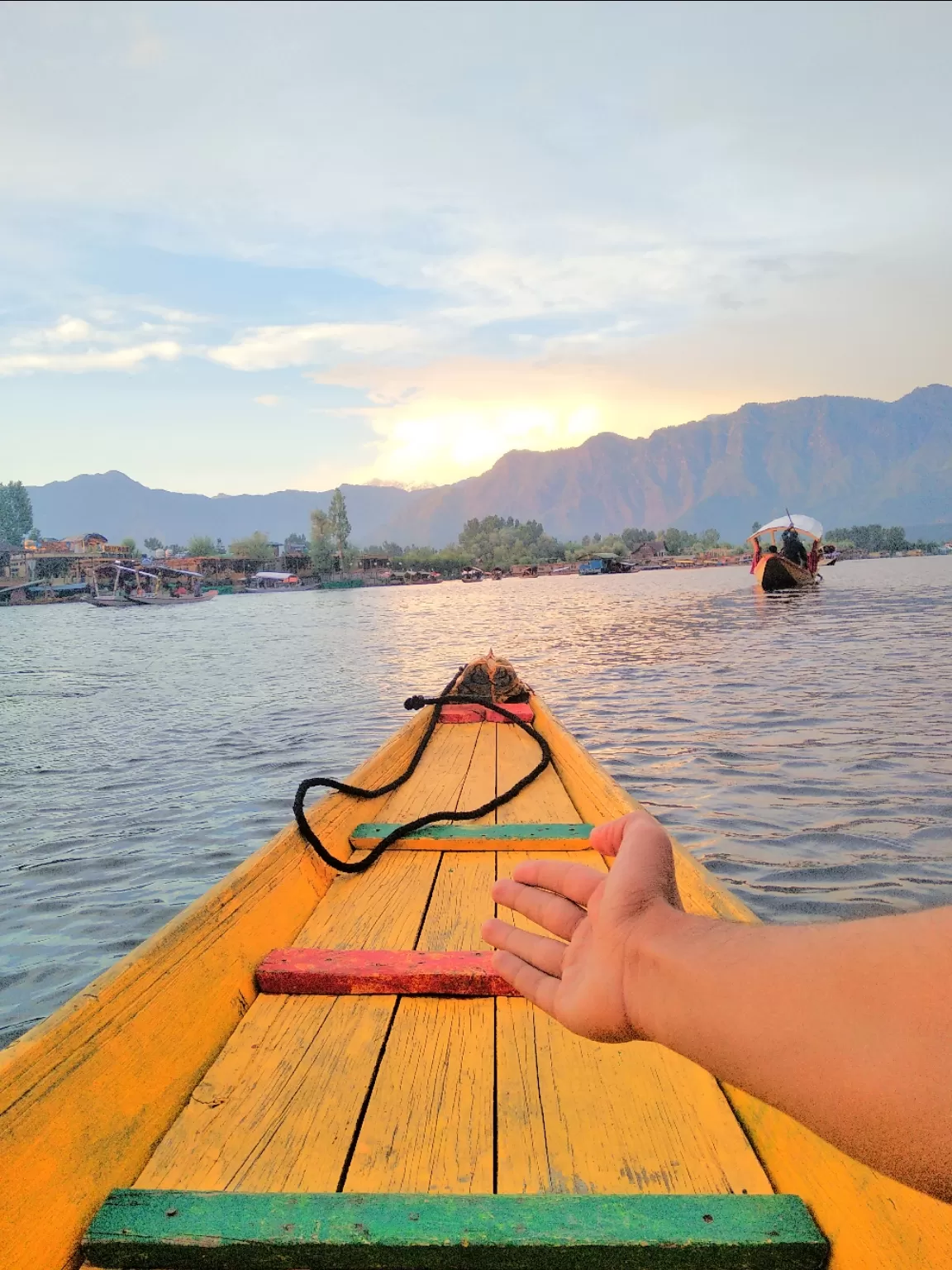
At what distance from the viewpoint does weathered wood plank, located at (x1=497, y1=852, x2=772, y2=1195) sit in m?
1.59

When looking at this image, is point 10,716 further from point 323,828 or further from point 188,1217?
point 188,1217

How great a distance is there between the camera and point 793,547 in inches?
1663

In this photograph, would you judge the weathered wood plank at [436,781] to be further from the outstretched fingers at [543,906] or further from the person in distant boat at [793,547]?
the person in distant boat at [793,547]

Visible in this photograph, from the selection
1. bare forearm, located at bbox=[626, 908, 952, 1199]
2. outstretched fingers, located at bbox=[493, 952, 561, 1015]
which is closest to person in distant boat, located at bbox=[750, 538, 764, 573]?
outstretched fingers, located at bbox=[493, 952, 561, 1015]

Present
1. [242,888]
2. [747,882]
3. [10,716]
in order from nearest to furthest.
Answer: [242,888]
[747,882]
[10,716]

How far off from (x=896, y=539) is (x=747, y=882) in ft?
518

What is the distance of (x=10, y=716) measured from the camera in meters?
14.8

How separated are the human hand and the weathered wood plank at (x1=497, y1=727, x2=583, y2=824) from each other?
244 cm

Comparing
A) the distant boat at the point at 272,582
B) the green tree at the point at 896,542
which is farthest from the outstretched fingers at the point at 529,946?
the green tree at the point at 896,542

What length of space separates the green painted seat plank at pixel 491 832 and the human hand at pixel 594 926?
2104mm

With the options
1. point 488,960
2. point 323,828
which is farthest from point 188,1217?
point 323,828

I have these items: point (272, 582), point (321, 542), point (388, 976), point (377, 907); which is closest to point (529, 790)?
point (377, 907)

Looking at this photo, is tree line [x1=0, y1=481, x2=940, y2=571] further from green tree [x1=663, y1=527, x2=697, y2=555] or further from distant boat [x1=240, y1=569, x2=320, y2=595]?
distant boat [x1=240, y1=569, x2=320, y2=595]

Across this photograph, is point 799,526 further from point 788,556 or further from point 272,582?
point 272,582
